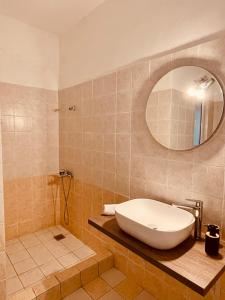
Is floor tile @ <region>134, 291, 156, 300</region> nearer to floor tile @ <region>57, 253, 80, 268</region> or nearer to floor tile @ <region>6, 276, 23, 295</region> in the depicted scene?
floor tile @ <region>57, 253, 80, 268</region>

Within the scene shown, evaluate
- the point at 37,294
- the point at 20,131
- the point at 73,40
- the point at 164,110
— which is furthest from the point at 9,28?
the point at 37,294

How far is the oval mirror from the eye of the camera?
1105 millimetres

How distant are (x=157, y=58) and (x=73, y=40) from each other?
125 cm

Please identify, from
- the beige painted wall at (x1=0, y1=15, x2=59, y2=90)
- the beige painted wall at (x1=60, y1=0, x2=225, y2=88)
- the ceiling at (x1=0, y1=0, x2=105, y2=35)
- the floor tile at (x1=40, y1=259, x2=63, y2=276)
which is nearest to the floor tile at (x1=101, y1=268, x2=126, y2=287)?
the floor tile at (x1=40, y1=259, x2=63, y2=276)

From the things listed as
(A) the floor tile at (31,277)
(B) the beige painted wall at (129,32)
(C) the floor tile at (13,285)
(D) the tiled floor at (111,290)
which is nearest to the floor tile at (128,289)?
(D) the tiled floor at (111,290)

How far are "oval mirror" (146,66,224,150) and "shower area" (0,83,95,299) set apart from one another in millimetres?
1097

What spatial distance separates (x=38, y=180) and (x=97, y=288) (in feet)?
4.44

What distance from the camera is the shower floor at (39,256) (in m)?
1.64

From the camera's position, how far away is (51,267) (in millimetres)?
1779

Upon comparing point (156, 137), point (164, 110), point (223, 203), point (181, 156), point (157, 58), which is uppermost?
point (157, 58)

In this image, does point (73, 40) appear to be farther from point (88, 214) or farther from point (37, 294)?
point (37, 294)

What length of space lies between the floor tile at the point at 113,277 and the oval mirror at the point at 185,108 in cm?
124

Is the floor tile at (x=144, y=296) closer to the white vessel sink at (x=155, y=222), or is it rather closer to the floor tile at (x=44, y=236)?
the white vessel sink at (x=155, y=222)

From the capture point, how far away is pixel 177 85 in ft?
4.09
